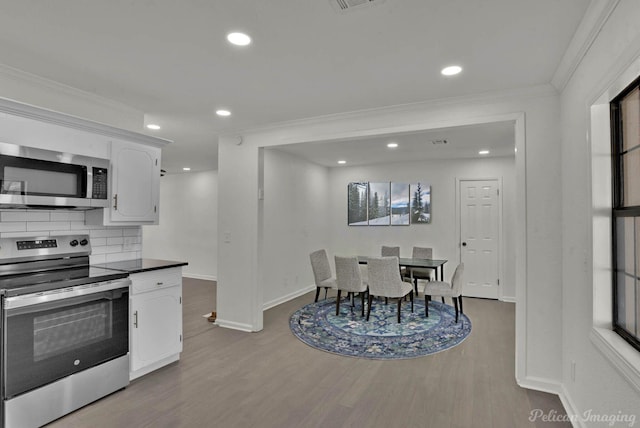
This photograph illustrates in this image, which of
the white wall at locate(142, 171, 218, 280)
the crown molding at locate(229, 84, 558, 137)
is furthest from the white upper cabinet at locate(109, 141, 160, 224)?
the white wall at locate(142, 171, 218, 280)

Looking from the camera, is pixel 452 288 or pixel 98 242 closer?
pixel 98 242

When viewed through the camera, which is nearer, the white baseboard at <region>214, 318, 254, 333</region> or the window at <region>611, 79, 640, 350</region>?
the window at <region>611, 79, 640, 350</region>

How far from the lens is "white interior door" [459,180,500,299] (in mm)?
5969

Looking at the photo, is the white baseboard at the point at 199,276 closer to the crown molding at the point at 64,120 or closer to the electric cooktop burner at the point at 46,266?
the electric cooktop burner at the point at 46,266

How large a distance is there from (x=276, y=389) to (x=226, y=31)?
2664 mm

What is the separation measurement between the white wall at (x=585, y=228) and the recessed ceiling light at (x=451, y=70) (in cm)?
75

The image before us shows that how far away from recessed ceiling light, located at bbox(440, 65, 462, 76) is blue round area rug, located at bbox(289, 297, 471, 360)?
2.63 metres

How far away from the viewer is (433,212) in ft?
21.2

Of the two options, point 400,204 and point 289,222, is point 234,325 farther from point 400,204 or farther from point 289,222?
point 400,204

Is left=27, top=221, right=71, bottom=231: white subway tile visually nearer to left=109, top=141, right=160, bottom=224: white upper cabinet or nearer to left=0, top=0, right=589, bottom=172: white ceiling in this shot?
left=109, top=141, right=160, bottom=224: white upper cabinet

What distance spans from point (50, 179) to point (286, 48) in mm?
2021

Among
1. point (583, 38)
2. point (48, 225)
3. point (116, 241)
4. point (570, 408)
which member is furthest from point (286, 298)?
point (583, 38)

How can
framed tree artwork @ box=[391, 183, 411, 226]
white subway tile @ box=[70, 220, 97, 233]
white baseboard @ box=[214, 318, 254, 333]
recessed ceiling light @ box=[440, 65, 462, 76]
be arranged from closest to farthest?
1. recessed ceiling light @ box=[440, 65, 462, 76]
2. white subway tile @ box=[70, 220, 97, 233]
3. white baseboard @ box=[214, 318, 254, 333]
4. framed tree artwork @ box=[391, 183, 411, 226]

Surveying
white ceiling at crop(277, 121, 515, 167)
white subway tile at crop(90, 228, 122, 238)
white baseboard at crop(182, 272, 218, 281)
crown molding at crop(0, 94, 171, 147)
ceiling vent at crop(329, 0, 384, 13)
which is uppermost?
ceiling vent at crop(329, 0, 384, 13)
